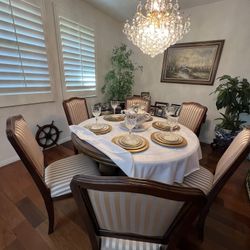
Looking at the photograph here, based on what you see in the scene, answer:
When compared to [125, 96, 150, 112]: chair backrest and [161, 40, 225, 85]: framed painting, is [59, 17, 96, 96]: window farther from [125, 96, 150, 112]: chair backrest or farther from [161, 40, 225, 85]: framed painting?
[161, 40, 225, 85]: framed painting

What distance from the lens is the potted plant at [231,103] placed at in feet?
7.14

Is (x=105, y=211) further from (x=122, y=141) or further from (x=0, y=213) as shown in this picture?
(x=0, y=213)

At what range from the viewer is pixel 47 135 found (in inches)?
94.1

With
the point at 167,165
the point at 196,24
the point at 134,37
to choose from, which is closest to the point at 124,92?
the point at 134,37

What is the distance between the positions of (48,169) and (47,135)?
1.31 metres

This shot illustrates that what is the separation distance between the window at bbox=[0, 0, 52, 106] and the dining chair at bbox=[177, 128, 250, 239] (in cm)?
233

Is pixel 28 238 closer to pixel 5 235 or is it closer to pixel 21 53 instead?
pixel 5 235

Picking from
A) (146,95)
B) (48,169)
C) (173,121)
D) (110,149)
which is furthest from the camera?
(146,95)

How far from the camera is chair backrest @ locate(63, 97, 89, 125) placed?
1.98m

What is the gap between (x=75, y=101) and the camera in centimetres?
212

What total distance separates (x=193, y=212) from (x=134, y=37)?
6.83 ft

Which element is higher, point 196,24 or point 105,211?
point 196,24

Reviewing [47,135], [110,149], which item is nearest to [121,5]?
[47,135]

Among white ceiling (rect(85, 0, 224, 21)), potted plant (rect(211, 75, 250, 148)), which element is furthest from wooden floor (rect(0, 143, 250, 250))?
white ceiling (rect(85, 0, 224, 21))
